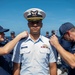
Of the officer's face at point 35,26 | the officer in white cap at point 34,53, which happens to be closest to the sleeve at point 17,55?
the officer in white cap at point 34,53

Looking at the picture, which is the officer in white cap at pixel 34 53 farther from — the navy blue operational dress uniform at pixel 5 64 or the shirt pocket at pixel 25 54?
the navy blue operational dress uniform at pixel 5 64

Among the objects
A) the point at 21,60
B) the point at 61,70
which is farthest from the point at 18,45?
the point at 61,70

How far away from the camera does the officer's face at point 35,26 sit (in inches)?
160

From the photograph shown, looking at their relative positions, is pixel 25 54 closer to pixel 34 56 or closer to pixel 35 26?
pixel 34 56

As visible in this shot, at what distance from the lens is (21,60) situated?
418 cm

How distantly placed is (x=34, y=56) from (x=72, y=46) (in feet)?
2.39

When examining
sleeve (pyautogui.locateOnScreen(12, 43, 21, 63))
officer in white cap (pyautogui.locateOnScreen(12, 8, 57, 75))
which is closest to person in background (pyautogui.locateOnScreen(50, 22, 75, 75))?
officer in white cap (pyautogui.locateOnScreen(12, 8, 57, 75))

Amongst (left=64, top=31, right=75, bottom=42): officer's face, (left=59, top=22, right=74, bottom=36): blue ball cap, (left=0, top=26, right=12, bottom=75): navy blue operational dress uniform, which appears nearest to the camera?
(left=64, top=31, right=75, bottom=42): officer's face

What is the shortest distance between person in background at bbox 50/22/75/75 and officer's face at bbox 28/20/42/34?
0.95 ft

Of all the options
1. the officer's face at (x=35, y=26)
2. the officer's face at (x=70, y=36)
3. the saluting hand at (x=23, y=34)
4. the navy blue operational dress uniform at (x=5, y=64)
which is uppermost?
the officer's face at (x=35, y=26)

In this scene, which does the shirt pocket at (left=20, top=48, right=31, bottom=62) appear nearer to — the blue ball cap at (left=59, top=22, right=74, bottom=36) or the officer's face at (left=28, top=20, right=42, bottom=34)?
the officer's face at (left=28, top=20, right=42, bottom=34)

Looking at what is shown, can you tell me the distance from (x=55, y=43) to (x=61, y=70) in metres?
5.65

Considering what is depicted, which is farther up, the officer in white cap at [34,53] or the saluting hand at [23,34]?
the saluting hand at [23,34]

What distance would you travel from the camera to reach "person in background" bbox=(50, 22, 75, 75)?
13.1 ft
